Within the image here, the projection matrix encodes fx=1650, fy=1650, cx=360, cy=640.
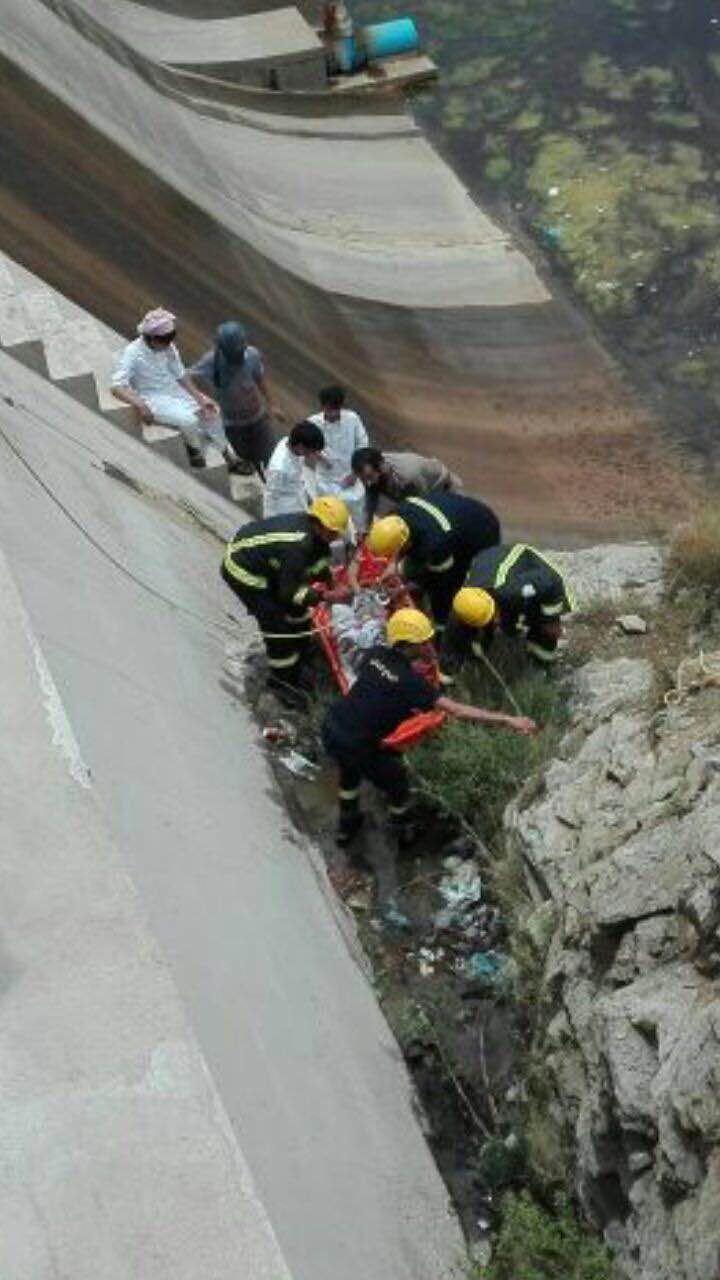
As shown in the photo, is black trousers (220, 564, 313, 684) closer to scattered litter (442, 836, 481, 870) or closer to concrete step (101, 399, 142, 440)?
scattered litter (442, 836, 481, 870)

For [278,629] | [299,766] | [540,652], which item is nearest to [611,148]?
[540,652]

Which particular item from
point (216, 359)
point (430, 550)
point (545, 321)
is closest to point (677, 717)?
point (430, 550)

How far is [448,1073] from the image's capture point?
7.34 metres

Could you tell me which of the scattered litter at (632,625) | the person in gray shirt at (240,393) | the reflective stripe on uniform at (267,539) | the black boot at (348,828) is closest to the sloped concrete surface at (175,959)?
the black boot at (348,828)

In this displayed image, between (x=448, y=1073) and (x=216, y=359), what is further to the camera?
(x=216, y=359)

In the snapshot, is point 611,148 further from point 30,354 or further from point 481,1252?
point 481,1252

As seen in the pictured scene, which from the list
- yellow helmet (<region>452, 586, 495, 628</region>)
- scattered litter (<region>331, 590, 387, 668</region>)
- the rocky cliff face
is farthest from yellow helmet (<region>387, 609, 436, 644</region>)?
the rocky cliff face

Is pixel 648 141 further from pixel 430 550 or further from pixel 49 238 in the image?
pixel 430 550

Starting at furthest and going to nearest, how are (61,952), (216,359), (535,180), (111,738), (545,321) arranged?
(535,180), (545,321), (216,359), (111,738), (61,952)

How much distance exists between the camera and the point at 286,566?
8.45 m

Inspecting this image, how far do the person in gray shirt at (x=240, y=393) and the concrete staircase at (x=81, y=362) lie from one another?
0.59 ft

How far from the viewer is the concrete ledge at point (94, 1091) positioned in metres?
5.08

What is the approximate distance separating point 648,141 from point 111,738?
12.5 metres

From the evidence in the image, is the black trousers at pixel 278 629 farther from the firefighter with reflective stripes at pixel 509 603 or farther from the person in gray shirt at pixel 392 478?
the person in gray shirt at pixel 392 478
